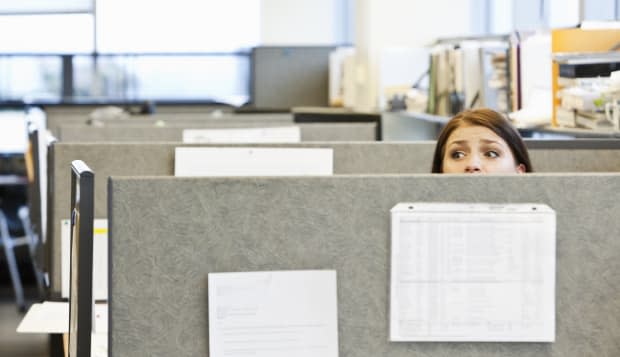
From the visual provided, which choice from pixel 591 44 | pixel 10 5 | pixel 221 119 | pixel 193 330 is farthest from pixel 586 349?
pixel 10 5

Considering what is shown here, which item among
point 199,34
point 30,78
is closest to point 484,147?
point 30,78

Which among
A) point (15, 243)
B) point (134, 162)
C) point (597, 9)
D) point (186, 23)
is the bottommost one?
point (15, 243)

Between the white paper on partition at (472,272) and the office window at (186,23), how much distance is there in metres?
8.44

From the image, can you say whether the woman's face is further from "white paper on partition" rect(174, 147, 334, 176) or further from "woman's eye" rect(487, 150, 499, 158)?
"white paper on partition" rect(174, 147, 334, 176)

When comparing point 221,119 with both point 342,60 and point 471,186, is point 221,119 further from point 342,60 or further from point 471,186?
point 471,186

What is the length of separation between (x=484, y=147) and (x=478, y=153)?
0.02 meters

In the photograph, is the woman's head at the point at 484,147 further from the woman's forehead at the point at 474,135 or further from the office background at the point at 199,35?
the office background at the point at 199,35

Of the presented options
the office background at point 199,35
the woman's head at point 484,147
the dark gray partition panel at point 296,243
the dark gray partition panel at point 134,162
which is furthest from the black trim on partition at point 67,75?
the dark gray partition panel at point 296,243

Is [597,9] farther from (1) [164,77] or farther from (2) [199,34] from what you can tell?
(2) [199,34]

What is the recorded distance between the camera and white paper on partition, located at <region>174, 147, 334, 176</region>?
8.30 feet

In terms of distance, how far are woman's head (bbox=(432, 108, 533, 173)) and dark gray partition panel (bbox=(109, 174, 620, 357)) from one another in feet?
2.23

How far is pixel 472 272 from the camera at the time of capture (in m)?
1.33

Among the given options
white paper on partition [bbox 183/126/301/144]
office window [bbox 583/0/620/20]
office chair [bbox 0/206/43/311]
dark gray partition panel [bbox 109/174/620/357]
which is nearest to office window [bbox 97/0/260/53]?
office chair [bbox 0/206/43/311]

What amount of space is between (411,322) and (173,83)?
701cm
